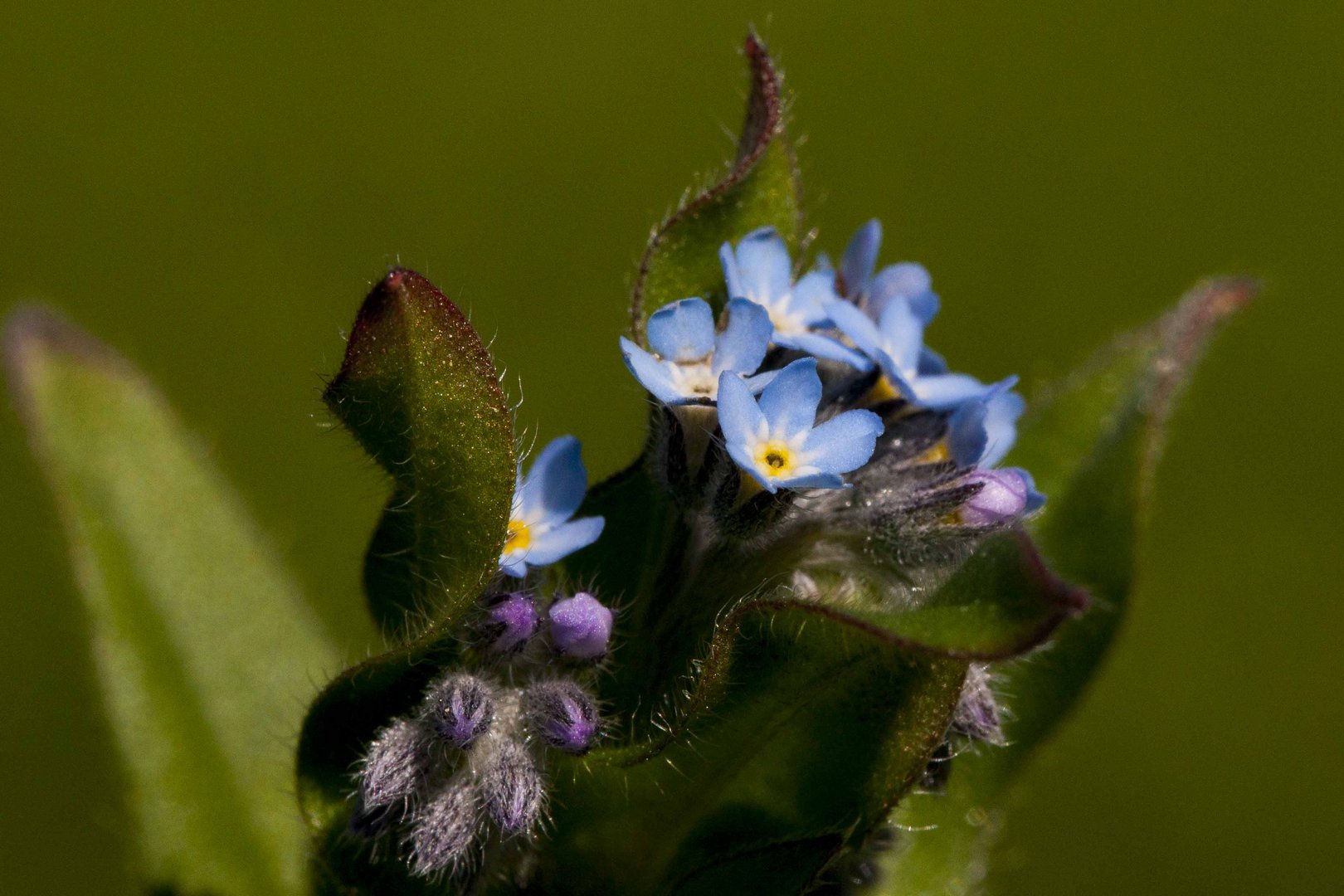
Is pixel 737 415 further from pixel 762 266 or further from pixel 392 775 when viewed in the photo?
pixel 392 775

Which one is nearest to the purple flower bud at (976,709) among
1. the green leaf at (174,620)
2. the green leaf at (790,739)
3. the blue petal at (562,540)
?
the green leaf at (790,739)

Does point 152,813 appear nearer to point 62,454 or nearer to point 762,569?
point 62,454

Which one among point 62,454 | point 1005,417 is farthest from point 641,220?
point 1005,417

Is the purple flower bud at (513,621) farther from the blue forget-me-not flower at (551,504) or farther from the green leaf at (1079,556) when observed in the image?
the green leaf at (1079,556)

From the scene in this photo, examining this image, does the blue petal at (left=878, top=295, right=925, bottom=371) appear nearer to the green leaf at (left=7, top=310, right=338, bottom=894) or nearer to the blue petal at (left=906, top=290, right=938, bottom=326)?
the blue petal at (left=906, top=290, right=938, bottom=326)


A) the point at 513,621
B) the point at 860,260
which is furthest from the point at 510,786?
the point at 860,260

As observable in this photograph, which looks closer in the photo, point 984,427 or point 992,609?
point 992,609
